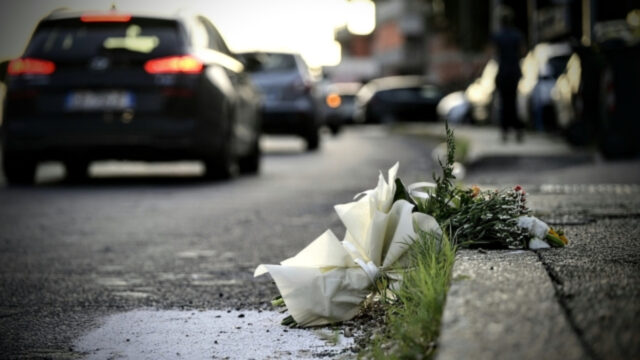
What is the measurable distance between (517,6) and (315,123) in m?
29.7

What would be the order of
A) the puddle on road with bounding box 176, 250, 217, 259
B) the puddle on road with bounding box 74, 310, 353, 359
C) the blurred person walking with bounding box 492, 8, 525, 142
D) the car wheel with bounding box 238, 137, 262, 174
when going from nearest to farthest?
the puddle on road with bounding box 74, 310, 353, 359 → the puddle on road with bounding box 176, 250, 217, 259 → the car wheel with bounding box 238, 137, 262, 174 → the blurred person walking with bounding box 492, 8, 525, 142

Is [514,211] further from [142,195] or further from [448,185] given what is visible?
[142,195]

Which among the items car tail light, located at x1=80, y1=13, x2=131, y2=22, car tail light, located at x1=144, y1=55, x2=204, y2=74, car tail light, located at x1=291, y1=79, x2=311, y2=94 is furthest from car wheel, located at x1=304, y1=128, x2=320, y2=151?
car tail light, located at x1=144, y1=55, x2=204, y2=74

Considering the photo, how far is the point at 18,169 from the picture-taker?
11492 millimetres

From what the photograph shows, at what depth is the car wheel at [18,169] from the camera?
1127cm

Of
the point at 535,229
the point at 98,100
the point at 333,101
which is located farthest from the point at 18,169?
the point at 333,101

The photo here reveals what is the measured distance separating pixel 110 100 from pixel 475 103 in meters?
20.4

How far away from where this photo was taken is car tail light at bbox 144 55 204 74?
36.1 feet

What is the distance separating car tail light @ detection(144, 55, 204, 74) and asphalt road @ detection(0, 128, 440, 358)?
3.53 ft

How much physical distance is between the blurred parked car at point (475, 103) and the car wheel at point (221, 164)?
53.5ft

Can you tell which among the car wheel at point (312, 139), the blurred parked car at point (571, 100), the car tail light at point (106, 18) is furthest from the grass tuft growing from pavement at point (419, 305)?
the car wheel at point (312, 139)

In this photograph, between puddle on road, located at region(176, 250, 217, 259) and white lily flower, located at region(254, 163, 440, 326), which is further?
puddle on road, located at region(176, 250, 217, 259)

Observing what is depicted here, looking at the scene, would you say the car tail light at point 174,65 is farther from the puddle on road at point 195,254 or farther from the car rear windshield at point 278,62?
the car rear windshield at point 278,62

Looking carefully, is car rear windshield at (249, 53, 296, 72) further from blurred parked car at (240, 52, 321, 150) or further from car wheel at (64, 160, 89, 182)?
car wheel at (64, 160, 89, 182)
